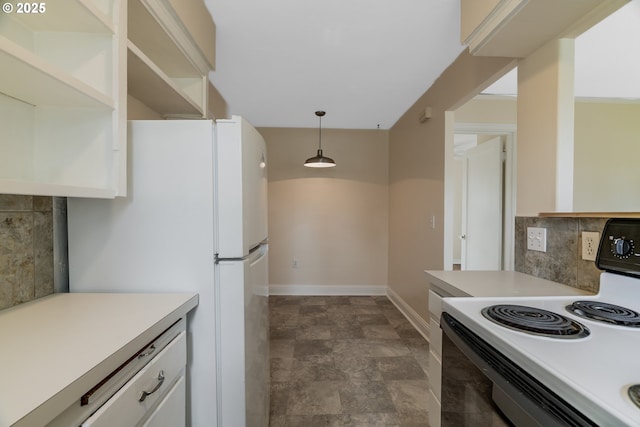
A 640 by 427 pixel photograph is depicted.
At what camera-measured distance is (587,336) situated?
0.66 meters

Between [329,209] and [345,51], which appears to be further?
[329,209]

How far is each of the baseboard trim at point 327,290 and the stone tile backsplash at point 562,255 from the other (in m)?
2.70

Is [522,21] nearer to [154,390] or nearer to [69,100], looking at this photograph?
[69,100]

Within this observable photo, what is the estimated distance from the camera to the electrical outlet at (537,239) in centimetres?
130

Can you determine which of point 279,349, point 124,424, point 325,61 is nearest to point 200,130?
point 124,424

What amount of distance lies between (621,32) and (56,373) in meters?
2.89

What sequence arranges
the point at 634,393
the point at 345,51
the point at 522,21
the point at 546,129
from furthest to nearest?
the point at 345,51 → the point at 546,129 → the point at 522,21 → the point at 634,393

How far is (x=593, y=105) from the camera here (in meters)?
1.75

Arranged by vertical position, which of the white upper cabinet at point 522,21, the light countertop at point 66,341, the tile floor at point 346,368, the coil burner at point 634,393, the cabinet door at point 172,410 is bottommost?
the tile floor at point 346,368

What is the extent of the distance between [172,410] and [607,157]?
250 cm

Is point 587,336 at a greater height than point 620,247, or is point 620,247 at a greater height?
point 620,247

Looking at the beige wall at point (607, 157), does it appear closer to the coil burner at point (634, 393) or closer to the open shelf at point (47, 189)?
the coil burner at point (634, 393)

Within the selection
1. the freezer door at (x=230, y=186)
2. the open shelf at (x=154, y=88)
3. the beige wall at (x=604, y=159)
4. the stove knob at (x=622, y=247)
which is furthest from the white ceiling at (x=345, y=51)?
the stove knob at (x=622, y=247)

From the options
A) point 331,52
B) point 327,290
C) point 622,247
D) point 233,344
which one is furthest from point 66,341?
point 327,290
